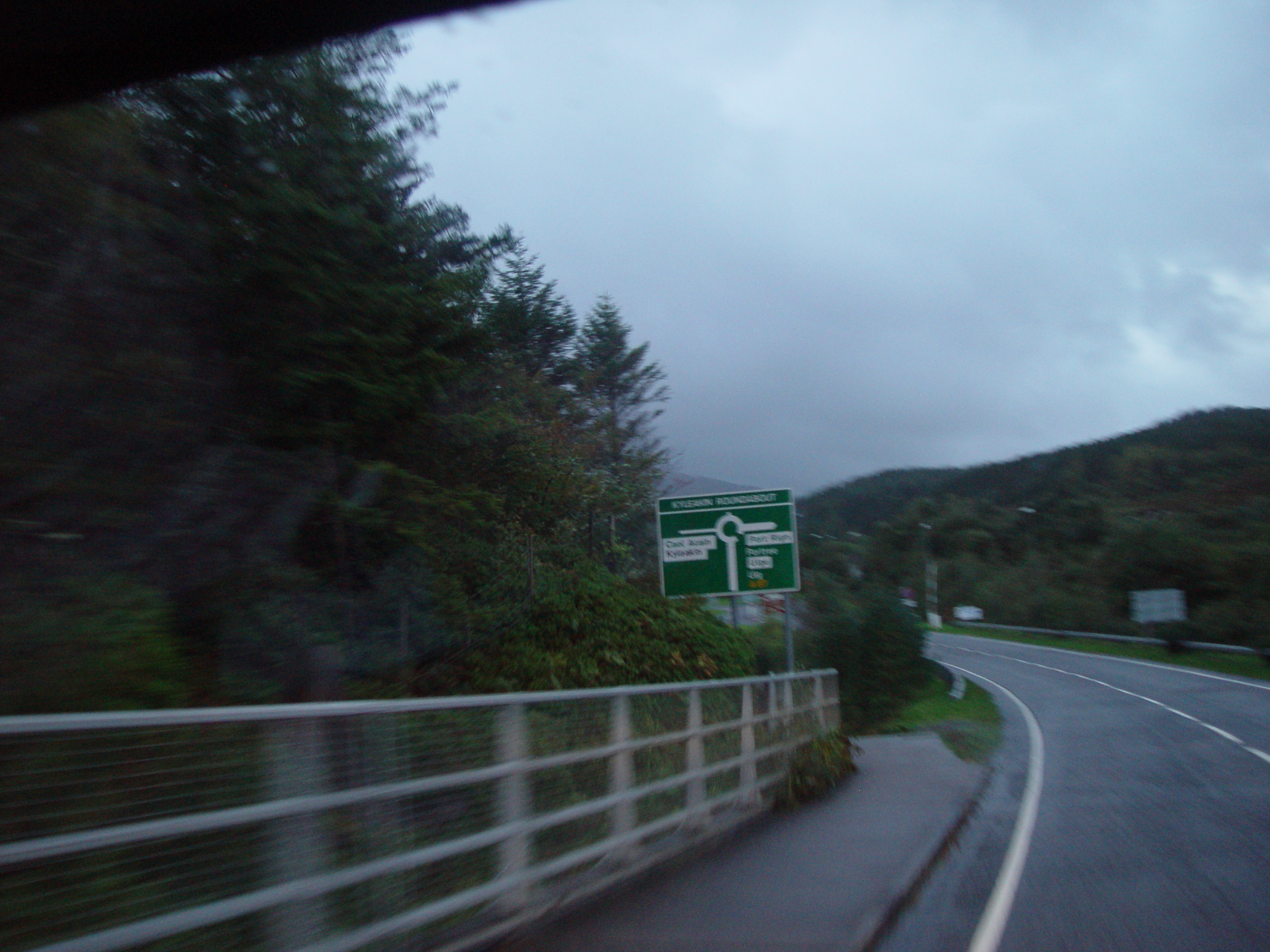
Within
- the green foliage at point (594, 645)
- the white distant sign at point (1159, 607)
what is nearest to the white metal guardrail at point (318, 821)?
the green foliage at point (594, 645)

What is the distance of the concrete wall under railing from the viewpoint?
39750 millimetres

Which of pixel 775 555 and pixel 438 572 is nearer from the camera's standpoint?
pixel 438 572

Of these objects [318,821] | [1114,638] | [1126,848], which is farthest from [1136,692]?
[318,821]

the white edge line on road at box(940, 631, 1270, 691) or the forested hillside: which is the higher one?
the forested hillside

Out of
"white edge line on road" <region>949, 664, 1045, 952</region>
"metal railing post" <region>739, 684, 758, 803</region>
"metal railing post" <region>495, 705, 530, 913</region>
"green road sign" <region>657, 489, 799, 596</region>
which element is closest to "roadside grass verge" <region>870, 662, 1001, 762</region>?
"white edge line on road" <region>949, 664, 1045, 952</region>

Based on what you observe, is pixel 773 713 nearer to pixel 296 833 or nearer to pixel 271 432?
pixel 271 432

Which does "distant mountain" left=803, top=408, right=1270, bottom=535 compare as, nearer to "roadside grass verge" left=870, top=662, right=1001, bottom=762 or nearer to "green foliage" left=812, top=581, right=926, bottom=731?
"roadside grass verge" left=870, top=662, right=1001, bottom=762

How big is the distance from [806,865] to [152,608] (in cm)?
491

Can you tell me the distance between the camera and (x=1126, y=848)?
27.9 ft

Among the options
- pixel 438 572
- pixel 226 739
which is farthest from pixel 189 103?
pixel 226 739

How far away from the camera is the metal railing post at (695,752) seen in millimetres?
8422

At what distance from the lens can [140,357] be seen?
8664 mm

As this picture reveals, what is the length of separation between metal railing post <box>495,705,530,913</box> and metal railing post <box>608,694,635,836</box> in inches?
49.0

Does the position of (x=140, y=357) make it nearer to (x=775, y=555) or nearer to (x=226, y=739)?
(x=226, y=739)
